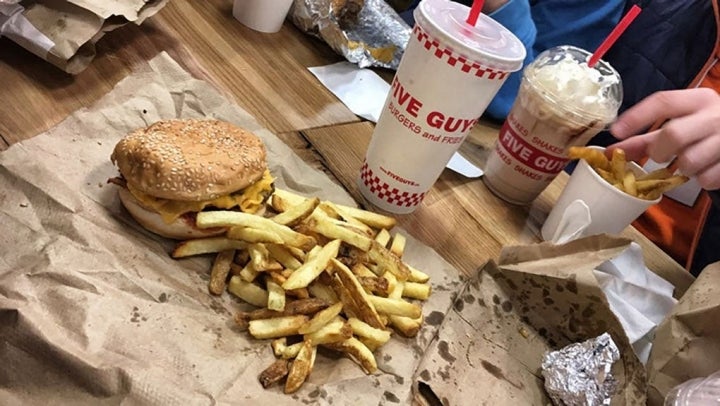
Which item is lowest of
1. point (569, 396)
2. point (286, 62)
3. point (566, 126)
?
point (286, 62)

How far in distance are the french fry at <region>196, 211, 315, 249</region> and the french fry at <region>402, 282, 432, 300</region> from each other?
259 millimetres

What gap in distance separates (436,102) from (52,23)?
979 millimetres

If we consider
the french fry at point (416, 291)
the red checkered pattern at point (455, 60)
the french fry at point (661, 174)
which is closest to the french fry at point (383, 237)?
the french fry at point (416, 291)

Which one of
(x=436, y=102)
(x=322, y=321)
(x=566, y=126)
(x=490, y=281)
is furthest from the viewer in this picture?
(x=566, y=126)

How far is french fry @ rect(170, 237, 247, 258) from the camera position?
4.50 ft

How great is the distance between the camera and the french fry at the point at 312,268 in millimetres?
1294

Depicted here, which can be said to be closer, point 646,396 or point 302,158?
point 646,396

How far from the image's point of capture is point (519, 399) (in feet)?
4.59

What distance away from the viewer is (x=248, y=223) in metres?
1.36

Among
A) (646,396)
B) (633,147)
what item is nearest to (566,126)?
(633,147)

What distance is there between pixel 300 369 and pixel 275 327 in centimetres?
10

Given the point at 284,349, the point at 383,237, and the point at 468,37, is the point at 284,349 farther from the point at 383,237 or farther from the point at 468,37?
the point at 468,37

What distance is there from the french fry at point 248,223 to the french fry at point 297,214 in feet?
0.12

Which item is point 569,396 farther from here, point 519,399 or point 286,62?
point 286,62
